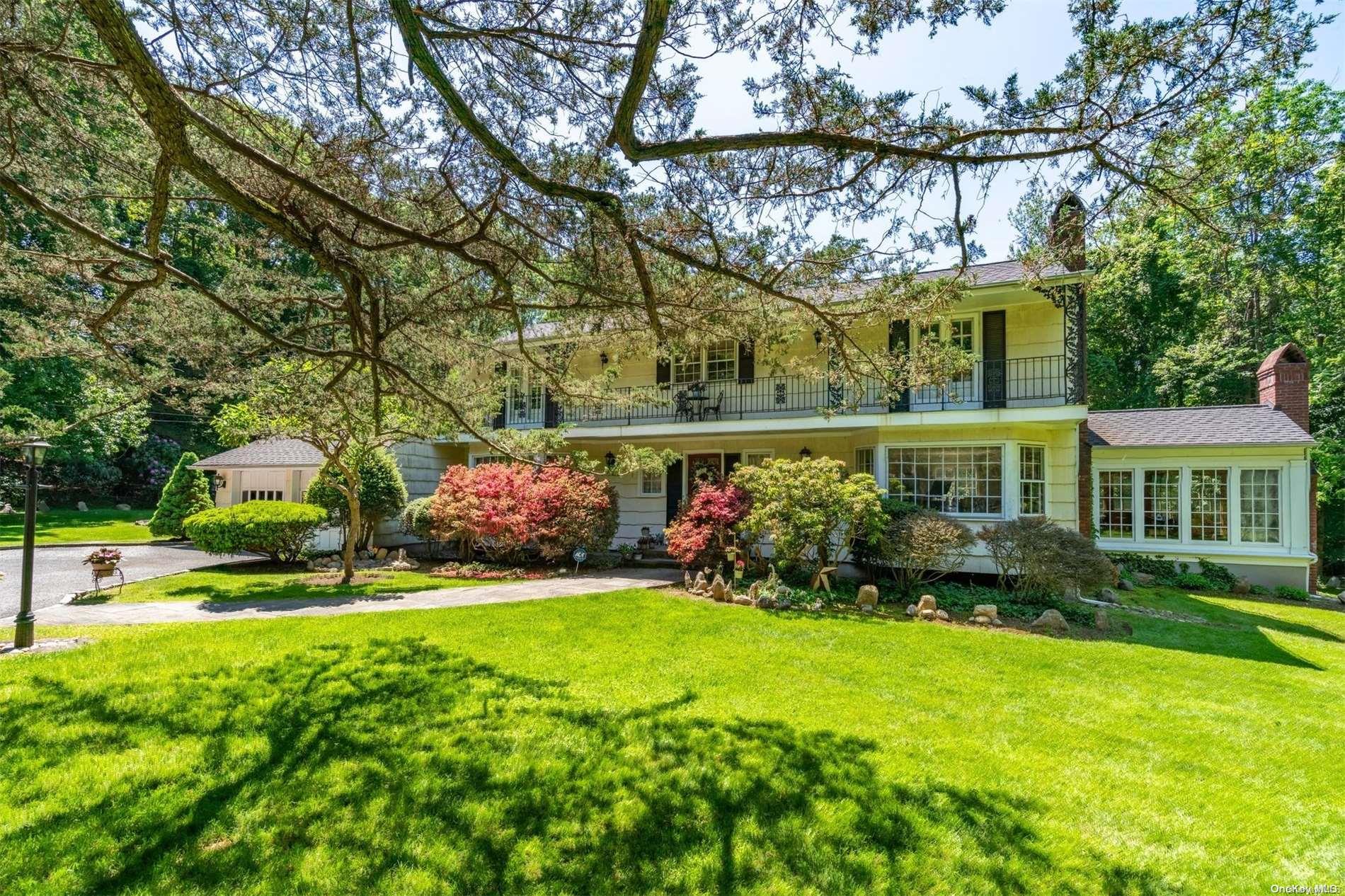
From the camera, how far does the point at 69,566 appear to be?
12594 millimetres

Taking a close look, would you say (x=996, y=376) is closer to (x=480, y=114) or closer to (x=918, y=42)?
(x=918, y=42)

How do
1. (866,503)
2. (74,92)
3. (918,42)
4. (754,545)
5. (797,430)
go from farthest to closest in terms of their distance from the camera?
(797,430) → (754,545) → (866,503) → (74,92) → (918,42)

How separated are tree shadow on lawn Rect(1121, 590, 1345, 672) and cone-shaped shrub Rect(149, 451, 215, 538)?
22.5 meters

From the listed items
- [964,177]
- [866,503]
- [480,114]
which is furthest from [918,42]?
[866,503]

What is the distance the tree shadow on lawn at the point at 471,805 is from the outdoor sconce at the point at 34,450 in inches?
110

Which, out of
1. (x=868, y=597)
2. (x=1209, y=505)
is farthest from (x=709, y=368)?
(x=1209, y=505)

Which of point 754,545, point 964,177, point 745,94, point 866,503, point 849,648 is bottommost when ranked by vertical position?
point 849,648

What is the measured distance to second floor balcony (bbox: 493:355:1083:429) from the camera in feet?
33.9

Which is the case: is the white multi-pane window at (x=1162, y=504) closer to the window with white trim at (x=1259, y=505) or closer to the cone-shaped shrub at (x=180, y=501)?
the window with white trim at (x=1259, y=505)

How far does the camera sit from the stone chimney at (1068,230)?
476cm

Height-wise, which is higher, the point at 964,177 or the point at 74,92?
the point at 74,92

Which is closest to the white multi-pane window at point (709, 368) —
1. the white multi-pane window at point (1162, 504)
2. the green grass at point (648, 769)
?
the green grass at point (648, 769)

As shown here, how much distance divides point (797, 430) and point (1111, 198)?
26.9ft

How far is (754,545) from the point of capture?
10930mm
